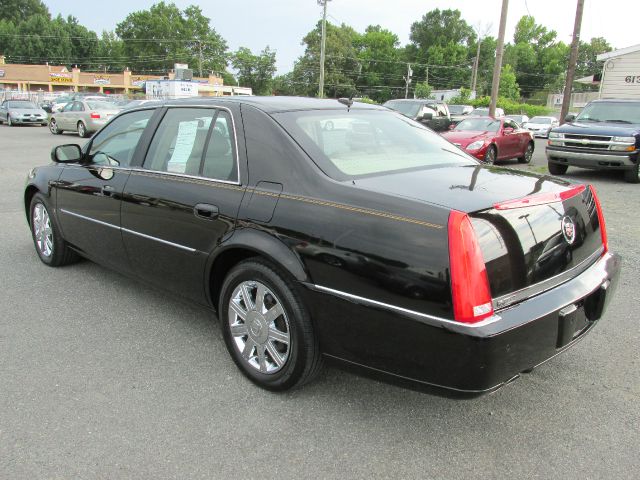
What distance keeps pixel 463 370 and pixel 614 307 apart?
2611 mm

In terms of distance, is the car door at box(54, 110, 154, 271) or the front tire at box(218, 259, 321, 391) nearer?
the front tire at box(218, 259, 321, 391)

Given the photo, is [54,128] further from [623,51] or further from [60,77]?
[60,77]

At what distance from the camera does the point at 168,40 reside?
11156 centimetres

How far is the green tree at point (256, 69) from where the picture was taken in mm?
101312

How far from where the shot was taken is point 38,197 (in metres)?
5.14

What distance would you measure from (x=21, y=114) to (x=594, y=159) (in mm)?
25922

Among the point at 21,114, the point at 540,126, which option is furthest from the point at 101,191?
the point at 540,126

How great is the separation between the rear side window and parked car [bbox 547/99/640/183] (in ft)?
32.4

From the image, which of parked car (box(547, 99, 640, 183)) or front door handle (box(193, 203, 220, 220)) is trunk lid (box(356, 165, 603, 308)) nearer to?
front door handle (box(193, 203, 220, 220))

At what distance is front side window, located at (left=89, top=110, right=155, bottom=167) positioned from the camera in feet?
13.3

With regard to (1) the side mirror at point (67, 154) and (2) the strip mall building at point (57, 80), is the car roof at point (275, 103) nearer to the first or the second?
(1) the side mirror at point (67, 154)

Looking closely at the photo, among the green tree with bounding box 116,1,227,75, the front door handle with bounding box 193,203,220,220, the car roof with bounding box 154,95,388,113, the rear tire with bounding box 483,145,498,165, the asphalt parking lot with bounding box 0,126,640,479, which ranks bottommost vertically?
the asphalt parking lot with bounding box 0,126,640,479

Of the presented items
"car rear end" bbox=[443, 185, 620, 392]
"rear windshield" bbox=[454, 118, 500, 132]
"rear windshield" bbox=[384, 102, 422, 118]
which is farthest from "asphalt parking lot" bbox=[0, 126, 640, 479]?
"rear windshield" bbox=[384, 102, 422, 118]

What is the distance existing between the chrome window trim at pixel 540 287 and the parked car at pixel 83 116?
64.9 ft
